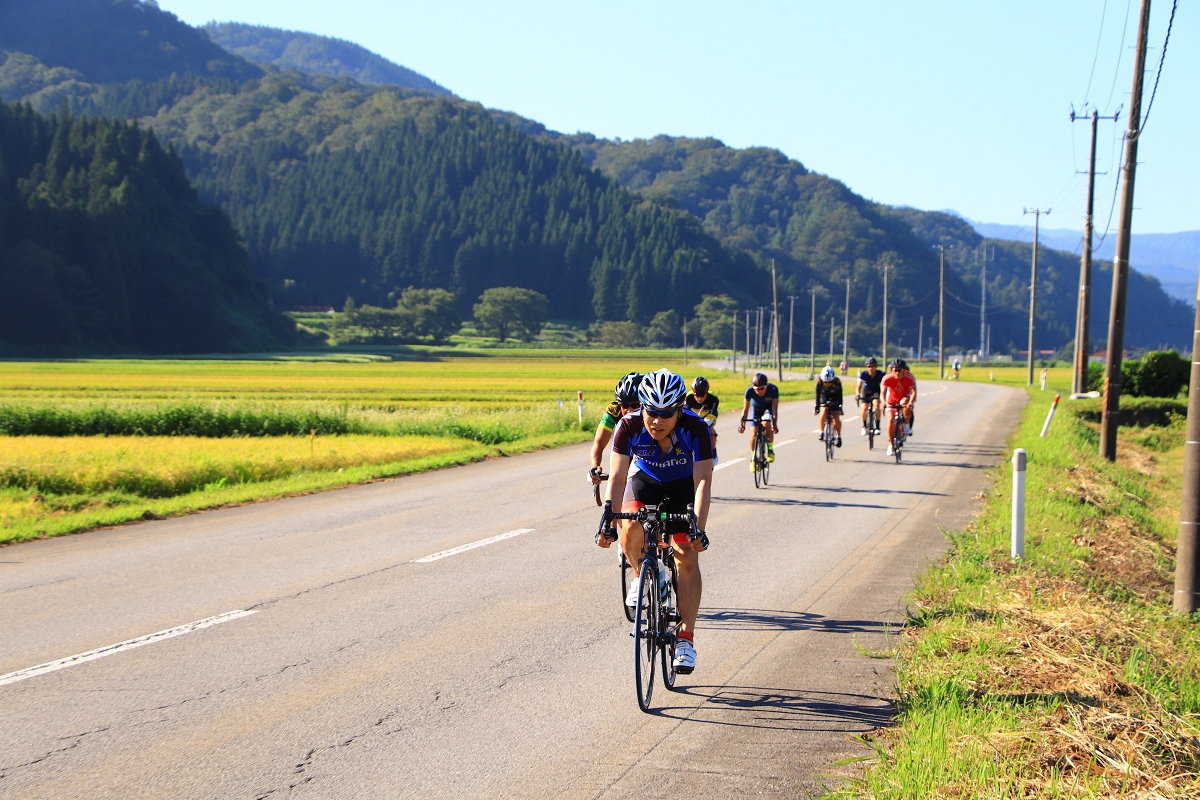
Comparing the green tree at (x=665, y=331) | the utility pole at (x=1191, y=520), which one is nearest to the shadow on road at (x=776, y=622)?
the utility pole at (x=1191, y=520)

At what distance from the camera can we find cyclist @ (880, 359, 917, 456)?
18.6 meters

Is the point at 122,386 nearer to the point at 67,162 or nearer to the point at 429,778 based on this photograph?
the point at 429,778

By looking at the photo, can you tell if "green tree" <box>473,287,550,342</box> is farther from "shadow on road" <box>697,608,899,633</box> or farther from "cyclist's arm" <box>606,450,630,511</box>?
"cyclist's arm" <box>606,450,630,511</box>

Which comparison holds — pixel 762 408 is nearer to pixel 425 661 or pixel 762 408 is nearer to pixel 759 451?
pixel 759 451

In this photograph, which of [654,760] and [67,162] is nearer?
[654,760]

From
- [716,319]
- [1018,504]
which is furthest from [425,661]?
[716,319]

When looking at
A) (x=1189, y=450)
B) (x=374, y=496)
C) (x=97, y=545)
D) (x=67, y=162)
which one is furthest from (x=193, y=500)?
(x=67, y=162)

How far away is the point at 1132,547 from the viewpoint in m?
12.1

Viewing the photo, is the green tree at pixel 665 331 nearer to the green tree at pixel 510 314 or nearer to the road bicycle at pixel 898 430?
the green tree at pixel 510 314

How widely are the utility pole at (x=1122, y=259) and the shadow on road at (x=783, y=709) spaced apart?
49.5 feet

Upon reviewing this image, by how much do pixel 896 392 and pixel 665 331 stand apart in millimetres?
153760

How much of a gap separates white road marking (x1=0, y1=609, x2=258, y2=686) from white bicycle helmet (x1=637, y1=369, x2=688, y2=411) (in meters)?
3.78

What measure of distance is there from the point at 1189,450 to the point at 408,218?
189 metres

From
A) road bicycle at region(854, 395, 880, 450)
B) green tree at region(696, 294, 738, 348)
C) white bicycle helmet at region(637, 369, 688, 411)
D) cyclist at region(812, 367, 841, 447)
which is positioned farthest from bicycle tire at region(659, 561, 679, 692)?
green tree at region(696, 294, 738, 348)
